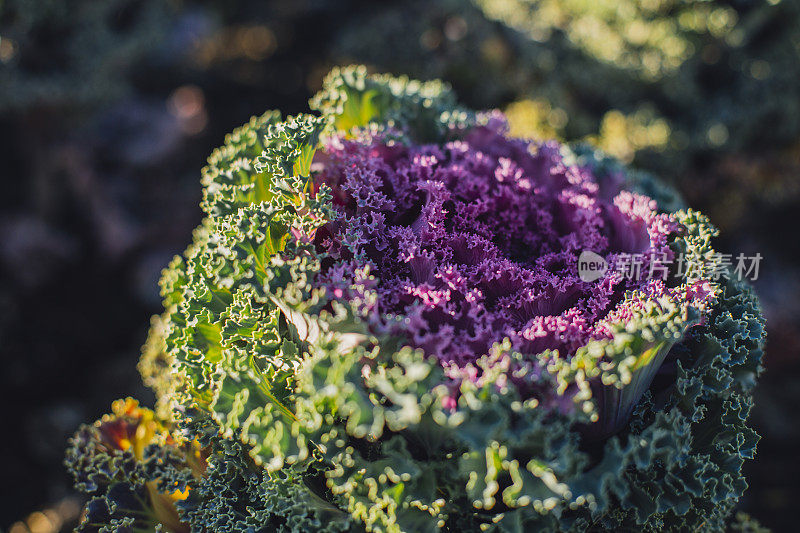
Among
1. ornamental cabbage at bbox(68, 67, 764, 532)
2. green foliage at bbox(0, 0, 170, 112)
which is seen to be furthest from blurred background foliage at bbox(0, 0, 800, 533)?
ornamental cabbage at bbox(68, 67, 764, 532)

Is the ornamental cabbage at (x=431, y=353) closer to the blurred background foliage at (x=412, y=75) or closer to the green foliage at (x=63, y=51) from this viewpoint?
the blurred background foliage at (x=412, y=75)

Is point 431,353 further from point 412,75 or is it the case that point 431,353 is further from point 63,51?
point 63,51

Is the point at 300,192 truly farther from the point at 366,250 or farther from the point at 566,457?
the point at 566,457

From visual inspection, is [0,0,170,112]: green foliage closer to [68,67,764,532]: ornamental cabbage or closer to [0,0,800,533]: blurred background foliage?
[0,0,800,533]: blurred background foliage

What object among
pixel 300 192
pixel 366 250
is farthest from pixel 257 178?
pixel 366 250

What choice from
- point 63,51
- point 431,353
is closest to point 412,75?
point 63,51

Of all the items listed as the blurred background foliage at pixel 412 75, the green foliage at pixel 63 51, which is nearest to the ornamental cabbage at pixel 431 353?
the blurred background foliage at pixel 412 75
